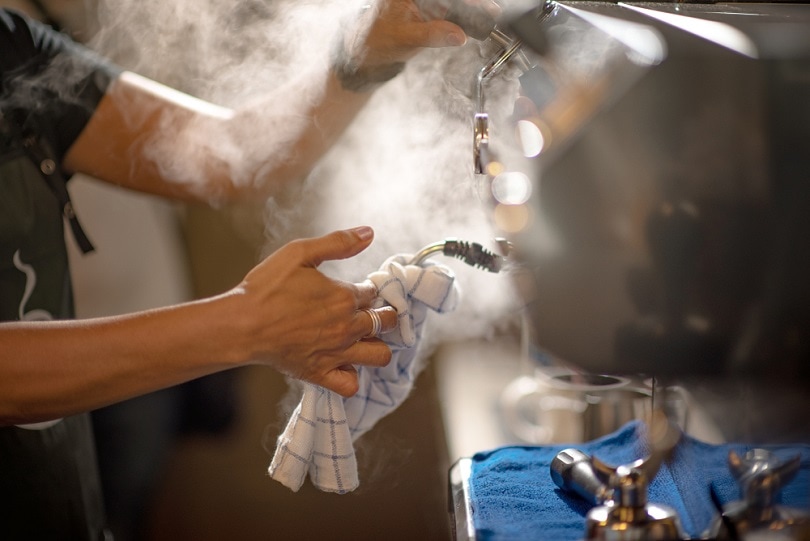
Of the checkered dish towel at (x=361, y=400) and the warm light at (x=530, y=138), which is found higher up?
the warm light at (x=530, y=138)

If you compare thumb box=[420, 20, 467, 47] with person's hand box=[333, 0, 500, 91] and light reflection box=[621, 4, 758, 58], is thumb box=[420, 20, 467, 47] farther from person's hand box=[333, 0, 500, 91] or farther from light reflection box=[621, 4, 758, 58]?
light reflection box=[621, 4, 758, 58]

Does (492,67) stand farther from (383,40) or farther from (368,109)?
(368,109)

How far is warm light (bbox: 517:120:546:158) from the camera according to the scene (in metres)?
0.94

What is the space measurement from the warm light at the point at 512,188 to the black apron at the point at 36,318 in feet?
2.71

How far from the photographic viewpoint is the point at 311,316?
0.98 meters

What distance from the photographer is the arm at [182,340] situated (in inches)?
37.5

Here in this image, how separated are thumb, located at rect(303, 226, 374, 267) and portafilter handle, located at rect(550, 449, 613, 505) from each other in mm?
400

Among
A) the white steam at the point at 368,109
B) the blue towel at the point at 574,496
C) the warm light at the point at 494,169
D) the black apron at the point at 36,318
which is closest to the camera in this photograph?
the blue towel at the point at 574,496

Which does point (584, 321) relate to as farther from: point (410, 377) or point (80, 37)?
point (80, 37)

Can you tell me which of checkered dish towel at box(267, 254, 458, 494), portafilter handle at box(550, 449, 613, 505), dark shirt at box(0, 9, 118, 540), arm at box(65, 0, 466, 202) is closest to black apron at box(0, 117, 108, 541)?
dark shirt at box(0, 9, 118, 540)

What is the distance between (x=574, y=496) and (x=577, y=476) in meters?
0.04

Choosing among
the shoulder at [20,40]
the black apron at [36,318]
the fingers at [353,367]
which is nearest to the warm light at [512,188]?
the fingers at [353,367]

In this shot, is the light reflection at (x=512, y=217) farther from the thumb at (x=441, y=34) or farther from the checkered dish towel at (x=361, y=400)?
the thumb at (x=441, y=34)

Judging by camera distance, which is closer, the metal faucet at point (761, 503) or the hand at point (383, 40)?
the metal faucet at point (761, 503)
